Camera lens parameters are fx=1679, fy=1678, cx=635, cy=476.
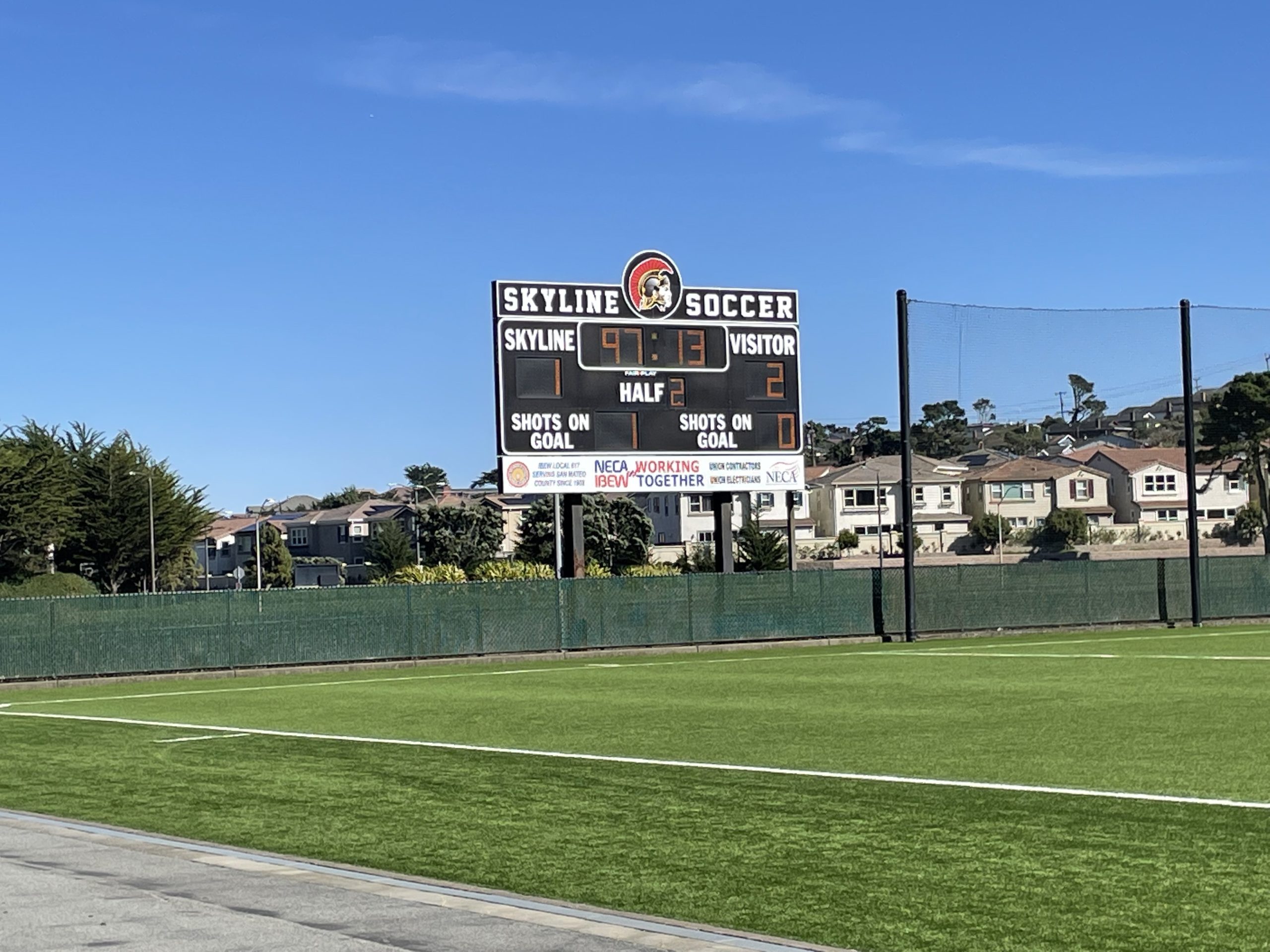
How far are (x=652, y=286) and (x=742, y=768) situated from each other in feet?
74.6

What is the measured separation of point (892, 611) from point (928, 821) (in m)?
29.1

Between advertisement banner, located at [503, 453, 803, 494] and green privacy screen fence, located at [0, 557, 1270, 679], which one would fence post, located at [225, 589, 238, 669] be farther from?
advertisement banner, located at [503, 453, 803, 494]

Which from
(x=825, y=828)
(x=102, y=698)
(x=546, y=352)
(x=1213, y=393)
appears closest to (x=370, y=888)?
(x=825, y=828)

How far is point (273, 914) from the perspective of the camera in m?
8.03

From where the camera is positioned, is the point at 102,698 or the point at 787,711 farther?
the point at 102,698

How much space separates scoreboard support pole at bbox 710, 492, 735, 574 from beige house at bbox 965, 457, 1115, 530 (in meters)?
60.2

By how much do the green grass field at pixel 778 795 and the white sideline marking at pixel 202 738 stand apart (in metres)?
0.15

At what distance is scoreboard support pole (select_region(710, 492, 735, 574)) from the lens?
38312 millimetres

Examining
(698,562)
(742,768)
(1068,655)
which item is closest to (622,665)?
(1068,655)

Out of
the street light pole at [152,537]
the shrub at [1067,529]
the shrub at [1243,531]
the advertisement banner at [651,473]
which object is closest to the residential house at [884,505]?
the shrub at [1067,529]

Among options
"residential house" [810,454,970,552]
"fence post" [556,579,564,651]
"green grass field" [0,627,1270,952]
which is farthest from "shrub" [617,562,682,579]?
"residential house" [810,454,970,552]

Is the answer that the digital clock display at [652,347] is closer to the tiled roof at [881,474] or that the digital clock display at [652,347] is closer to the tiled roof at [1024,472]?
the tiled roof at [1024,472]

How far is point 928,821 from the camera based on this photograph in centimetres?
1079

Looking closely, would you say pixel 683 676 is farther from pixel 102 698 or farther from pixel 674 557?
pixel 674 557
